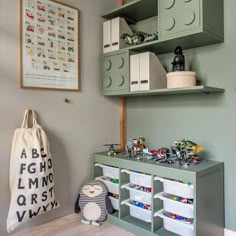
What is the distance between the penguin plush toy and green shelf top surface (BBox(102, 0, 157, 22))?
5.02ft

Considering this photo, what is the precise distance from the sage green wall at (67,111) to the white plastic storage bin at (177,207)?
2.56ft

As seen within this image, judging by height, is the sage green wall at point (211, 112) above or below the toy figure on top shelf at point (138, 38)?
below

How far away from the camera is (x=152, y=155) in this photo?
6.50 feet

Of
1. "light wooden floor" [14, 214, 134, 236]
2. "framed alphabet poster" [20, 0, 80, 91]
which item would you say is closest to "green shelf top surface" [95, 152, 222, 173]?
"light wooden floor" [14, 214, 134, 236]

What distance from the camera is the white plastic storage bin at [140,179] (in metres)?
1.81

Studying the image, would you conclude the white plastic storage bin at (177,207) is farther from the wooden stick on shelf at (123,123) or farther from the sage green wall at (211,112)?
the wooden stick on shelf at (123,123)

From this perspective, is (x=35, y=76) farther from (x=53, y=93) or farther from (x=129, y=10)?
(x=129, y=10)

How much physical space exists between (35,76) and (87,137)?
2.32 ft

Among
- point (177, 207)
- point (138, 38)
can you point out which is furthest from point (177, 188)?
point (138, 38)

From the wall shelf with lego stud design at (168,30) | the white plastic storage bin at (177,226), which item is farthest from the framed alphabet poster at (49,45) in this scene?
the white plastic storage bin at (177,226)

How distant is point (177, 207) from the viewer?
5.49 feet

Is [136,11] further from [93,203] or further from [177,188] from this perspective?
[93,203]

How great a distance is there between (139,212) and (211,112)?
3.14 ft

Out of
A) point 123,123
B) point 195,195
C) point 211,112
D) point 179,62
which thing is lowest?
point 195,195
